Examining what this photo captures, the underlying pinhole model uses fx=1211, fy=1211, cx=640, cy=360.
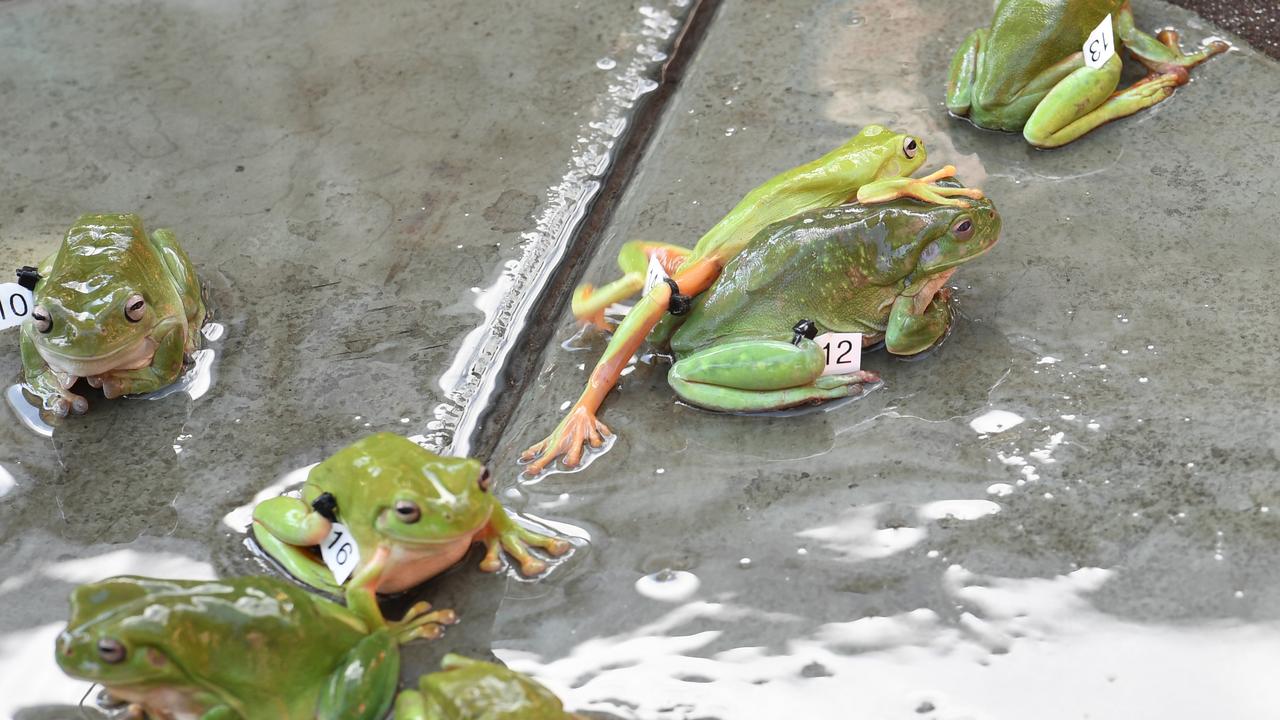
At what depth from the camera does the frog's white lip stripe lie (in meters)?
3.04

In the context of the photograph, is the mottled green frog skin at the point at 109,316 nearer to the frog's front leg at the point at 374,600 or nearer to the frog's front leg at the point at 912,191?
the frog's front leg at the point at 374,600

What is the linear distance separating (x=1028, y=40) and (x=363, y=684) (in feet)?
8.76

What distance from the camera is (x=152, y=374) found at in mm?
3189

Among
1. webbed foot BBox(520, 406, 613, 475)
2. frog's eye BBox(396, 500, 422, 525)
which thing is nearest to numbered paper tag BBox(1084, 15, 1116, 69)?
webbed foot BBox(520, 406, 613, 475)

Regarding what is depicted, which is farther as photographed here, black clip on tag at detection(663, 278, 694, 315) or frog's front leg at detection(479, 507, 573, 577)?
black clip on tag at detection(663, 278, 694, 315)

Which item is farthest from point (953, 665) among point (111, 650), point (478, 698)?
point (111, 650)

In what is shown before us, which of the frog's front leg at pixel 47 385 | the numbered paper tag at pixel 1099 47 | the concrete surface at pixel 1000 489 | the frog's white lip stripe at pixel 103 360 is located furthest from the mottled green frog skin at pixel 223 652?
the numbered paper tag at pixel 1099 47

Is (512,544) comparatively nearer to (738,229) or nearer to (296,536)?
(296,536)

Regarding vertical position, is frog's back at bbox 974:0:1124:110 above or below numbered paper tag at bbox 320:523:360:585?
above

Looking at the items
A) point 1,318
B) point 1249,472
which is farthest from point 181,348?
point 1249,472

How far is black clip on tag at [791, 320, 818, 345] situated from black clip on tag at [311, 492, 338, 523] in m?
1.13

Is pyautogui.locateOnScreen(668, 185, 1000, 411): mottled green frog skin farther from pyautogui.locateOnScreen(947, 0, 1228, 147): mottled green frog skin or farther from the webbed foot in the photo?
pyautogui.locateOnScreen(947, 0, 1228, 147): mottled green frog skin

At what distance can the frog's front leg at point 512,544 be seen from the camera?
8.80 feet

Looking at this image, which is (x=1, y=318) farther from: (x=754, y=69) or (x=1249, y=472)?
(x=1249, y=472)
